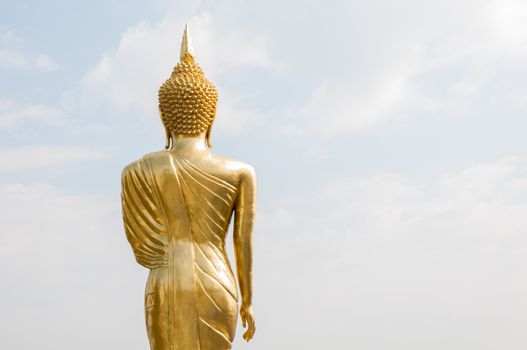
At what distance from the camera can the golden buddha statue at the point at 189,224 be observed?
797 cm

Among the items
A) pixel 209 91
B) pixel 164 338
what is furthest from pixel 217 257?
pixel 209 91

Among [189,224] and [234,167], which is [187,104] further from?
[189,224]

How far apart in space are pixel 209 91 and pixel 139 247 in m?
1.51

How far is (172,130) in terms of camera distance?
844cm

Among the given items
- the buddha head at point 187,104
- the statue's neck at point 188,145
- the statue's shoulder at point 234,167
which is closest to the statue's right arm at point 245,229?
the statue's shoulder at point 234,167

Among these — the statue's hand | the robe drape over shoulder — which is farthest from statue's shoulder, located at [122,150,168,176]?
the statue's hand

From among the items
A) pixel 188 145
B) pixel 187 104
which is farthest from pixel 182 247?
pixel 187 104

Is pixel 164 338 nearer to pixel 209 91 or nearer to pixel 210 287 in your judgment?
pixel 210 287

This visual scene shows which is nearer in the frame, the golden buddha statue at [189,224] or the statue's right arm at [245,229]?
the golden buddha statue at [189,224]

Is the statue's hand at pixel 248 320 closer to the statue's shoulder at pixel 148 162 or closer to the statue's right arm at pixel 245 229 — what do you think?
the statue's right arm at pixel 245 229

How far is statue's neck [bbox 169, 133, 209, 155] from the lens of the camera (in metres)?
8.32

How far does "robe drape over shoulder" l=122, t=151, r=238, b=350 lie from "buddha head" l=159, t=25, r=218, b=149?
0.30 meters

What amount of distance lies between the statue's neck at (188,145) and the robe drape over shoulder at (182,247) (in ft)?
0.33

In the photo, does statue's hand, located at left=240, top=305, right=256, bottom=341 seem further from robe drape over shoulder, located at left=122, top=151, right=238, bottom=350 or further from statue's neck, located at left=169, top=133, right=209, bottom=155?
statue's neck, located at left=169, top=133, right=209, bottom=155
